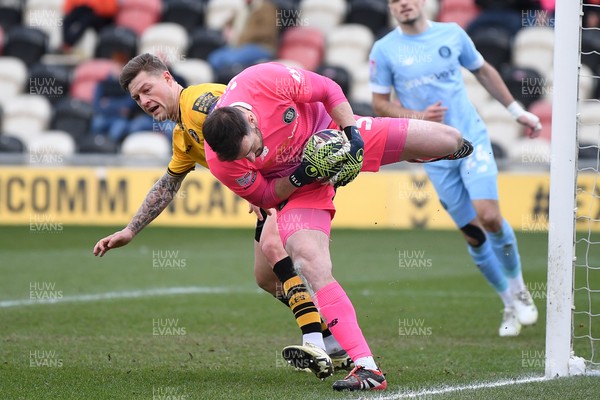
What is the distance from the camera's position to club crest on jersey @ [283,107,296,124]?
5930 mm

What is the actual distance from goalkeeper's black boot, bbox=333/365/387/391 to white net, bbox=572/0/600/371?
1611 millimetres

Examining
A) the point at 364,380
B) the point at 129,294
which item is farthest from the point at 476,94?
the point at 364,380

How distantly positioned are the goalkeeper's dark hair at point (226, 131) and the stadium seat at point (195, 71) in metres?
13.8

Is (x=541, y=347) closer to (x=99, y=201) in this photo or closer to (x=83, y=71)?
(x=99, y=201)

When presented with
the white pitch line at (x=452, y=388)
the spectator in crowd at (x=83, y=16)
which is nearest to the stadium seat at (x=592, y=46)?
the spectator in crowd at (x=83, y=16)

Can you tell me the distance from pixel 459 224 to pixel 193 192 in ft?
26.3

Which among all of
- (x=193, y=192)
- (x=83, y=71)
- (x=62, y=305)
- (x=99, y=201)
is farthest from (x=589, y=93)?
(x=62, y=305)

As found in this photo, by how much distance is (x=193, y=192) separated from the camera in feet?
52.6

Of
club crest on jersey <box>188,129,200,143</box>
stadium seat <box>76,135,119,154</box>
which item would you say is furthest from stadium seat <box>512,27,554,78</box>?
club crest on jersey <box>188,129,200,143</box>

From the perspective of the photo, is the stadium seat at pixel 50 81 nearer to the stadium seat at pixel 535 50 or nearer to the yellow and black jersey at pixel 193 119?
the stadium seat at pixel 535 50

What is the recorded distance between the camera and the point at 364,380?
18.3 ft

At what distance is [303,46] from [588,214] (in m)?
7.99

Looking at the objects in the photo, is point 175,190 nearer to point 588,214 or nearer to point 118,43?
point 588,214

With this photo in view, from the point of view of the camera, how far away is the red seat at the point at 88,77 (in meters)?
20.2
